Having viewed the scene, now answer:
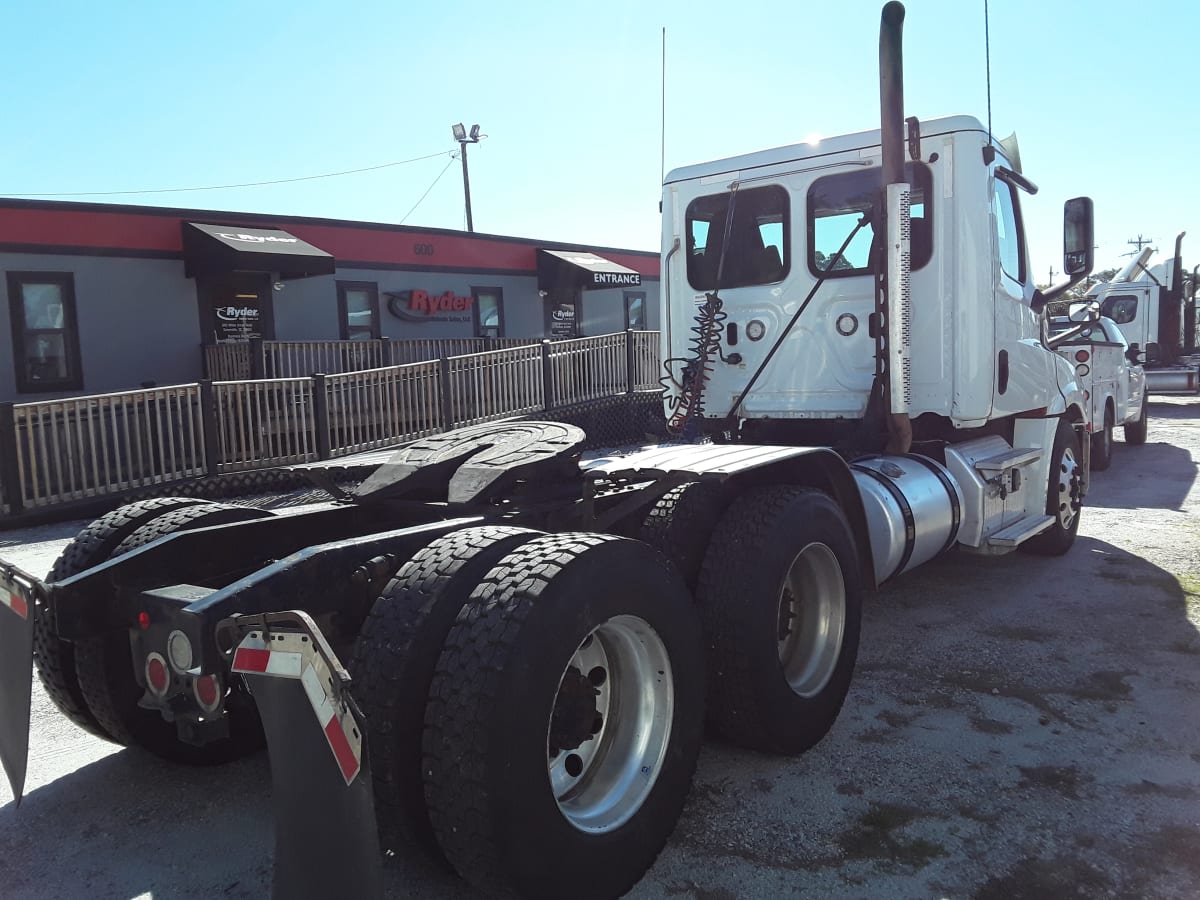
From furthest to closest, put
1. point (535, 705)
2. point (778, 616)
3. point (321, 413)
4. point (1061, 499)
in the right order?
point (321, 413)
point (1061, 499)
point (778, 616)
point (535, 705)

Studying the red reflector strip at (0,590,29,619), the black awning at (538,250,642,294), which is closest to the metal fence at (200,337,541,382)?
the black awning at (538,250,642,294)

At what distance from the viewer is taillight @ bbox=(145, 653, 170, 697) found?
254 centimetres

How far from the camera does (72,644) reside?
10.6 ft

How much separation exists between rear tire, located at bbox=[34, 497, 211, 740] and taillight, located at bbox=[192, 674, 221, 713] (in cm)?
101

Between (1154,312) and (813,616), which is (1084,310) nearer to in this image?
(813,616)

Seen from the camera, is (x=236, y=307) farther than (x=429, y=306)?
No

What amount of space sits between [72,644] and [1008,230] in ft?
18.8

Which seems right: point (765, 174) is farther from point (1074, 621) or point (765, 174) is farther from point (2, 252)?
point (2, 252)

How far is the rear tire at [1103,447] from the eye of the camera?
11.5 meters

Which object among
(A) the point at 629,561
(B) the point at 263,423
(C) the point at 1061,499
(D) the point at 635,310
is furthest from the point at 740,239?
(D) the point at 635,310

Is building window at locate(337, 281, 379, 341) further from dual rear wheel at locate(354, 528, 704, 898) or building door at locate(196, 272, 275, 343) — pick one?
dual rear wheel at locate(354, 528, 704, 898)

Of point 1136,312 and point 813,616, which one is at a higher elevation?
point 1136,312

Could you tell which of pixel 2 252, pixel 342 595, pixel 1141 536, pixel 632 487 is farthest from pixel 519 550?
pixel 2 252

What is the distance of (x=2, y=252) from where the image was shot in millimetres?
12586
